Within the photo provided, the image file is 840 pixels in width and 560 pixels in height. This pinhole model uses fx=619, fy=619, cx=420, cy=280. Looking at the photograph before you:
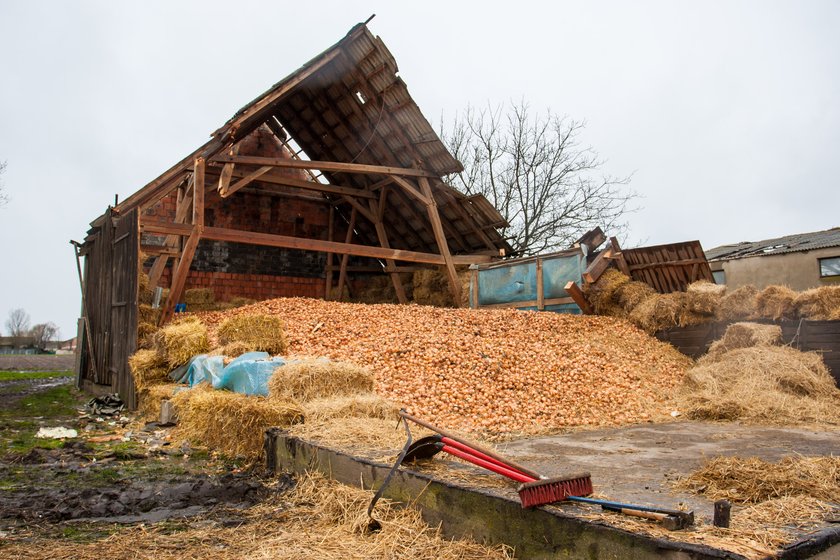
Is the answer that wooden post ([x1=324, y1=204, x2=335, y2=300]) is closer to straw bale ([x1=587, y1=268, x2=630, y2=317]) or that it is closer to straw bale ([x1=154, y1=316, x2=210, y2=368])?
straw bale ([x1=587, y1=268, x2=630, y2=317])

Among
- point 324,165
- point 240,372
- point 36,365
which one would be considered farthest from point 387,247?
point 36,365

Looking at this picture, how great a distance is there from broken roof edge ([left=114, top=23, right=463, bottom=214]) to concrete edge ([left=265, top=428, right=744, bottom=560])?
303 inches

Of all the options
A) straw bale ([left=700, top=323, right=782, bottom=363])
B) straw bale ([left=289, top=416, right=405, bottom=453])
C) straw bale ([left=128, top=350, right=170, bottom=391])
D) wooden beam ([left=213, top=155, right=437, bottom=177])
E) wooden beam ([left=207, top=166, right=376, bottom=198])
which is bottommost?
straw bale ([left=289, top=416, right=405, bottom=453])

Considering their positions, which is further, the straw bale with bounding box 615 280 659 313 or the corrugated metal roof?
the corrugated metal roof

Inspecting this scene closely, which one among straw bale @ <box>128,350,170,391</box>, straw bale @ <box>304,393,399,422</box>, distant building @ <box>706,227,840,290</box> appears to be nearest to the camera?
straw bale @ <box>304,393,399,422</box>

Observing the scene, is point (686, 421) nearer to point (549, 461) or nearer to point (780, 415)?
point (780, 415)

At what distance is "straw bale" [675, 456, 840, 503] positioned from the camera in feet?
8.63

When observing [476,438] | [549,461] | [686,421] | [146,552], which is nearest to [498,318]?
[686,421]

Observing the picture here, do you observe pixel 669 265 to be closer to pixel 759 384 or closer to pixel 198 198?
pixel 759 384

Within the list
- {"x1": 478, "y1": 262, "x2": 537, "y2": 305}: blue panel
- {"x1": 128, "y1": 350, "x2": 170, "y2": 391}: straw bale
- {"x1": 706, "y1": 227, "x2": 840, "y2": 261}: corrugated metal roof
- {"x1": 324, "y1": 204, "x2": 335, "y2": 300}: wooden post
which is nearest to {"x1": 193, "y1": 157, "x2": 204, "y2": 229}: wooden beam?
{"x1": 128, "y1": 350, "x2": 170, "y2": 391}: straw bale

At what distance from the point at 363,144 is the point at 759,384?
9.47 meters

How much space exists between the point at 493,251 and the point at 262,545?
11.2 meters

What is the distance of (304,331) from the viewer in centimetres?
809

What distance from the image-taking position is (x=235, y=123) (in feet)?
33.9
